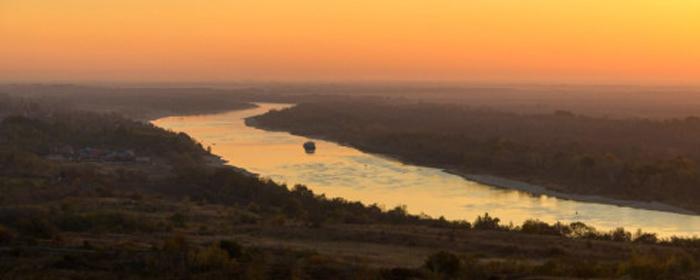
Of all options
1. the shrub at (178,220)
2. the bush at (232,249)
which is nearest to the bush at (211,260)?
the bush at (232,249)

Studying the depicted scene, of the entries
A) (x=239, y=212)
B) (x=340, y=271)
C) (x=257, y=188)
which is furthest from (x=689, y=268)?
(x=257, y=188)

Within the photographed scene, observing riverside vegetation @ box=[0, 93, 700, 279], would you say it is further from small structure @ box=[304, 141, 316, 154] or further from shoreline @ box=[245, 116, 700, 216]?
small structure @ box=[304, 141, 316, 154]

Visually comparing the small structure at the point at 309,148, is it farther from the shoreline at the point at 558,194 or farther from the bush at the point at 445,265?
the bush at the point at 445,265

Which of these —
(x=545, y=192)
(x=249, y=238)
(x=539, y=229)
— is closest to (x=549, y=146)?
(x=545, y=192)

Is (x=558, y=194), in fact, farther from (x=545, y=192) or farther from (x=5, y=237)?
(x=5, y=237)

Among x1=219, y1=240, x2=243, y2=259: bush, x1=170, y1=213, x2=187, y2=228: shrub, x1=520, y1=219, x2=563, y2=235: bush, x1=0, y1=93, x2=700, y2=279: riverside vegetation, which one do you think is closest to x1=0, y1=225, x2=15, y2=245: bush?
x1=0, y1=93, x2=700, y2=279: riverside vegetation

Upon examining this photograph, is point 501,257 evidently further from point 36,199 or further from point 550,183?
point 550,183
